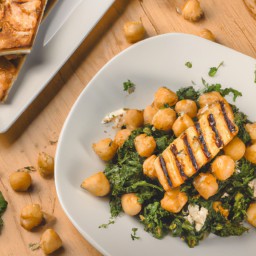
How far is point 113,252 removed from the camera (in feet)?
11.5

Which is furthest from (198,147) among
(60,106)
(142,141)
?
(60,106)

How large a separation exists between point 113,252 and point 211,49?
5.39ft

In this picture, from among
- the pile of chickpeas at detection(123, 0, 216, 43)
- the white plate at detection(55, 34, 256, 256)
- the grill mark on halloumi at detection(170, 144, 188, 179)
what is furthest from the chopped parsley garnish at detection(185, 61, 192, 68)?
the grill mark on halloumi at detection(170, 144, 188, 179)

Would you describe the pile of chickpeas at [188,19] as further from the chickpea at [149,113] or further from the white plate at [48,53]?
the chickpea at [149,113]

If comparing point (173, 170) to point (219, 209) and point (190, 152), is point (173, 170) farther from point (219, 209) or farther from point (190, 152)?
point (219, 209)

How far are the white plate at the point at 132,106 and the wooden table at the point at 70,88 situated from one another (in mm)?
414

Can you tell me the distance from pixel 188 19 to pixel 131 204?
1.68 m

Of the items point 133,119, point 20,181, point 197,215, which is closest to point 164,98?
point 133,119

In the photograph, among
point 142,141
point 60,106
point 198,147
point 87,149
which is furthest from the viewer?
point 60,106

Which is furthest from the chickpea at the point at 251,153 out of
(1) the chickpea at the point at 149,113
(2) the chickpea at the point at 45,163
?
(2) the chickpea at the point at 45,163

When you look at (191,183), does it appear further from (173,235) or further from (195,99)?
(195,99)

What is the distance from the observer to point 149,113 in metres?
3.82

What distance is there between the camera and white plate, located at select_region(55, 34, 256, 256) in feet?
11.7

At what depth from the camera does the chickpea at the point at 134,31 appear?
4.23 metres
